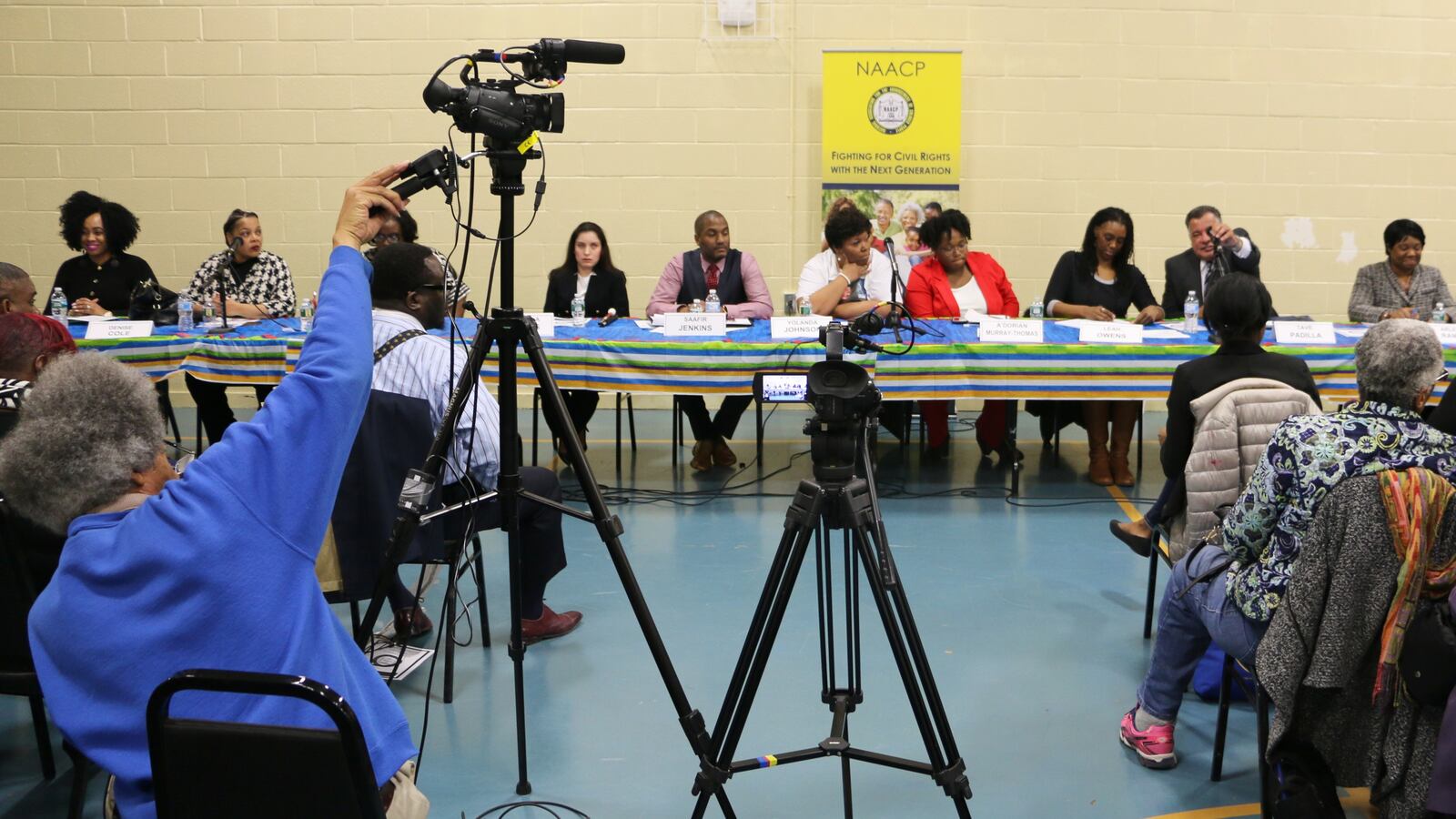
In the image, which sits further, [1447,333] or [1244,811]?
[1447,333]

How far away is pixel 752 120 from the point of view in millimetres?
6602

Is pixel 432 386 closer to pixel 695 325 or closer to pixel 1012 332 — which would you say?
pixel 695 325

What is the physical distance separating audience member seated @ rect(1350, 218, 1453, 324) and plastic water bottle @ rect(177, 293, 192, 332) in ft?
16.5

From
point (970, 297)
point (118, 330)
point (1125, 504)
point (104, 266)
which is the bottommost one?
point (1125, 504)

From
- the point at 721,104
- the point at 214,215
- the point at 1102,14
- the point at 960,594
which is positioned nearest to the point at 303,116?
the point at 214,215

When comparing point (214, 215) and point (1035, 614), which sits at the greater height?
point (214, 215)

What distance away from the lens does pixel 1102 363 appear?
4.64 metres

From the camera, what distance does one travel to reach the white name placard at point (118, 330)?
4895 mm

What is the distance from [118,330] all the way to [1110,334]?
387 cm

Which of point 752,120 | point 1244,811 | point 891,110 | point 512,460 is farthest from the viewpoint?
point 752,120

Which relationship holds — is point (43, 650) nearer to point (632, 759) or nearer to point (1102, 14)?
point (632, 759)

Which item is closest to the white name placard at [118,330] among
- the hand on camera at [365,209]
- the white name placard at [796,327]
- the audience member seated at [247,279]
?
the audience member seated at [247,279]

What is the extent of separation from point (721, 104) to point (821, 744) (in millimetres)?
5000

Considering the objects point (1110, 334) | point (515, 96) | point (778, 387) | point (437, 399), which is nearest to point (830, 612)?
point (778, 387)
